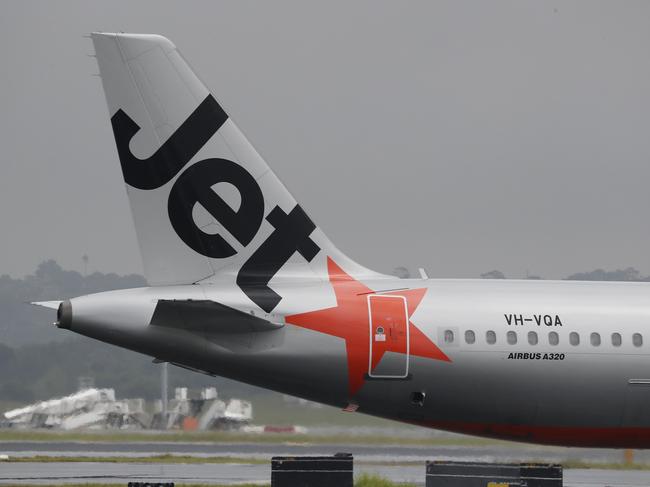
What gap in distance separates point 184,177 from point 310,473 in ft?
21.4

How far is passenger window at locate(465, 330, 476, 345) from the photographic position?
81.4 feet

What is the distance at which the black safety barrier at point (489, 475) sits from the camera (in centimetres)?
2562

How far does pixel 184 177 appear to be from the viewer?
979 inches

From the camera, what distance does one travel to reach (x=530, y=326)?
25.2 metres

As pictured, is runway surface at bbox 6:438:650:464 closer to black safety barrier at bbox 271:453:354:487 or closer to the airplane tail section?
black safety barrier at bbox 271:453:354:487

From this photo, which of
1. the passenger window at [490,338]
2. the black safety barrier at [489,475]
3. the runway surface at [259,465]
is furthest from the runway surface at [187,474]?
the passenger window at [490,338]

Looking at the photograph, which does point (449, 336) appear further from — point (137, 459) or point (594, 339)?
point (137, 459)

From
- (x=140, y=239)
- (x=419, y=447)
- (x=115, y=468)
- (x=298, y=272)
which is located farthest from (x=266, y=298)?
(x=419, y=447)

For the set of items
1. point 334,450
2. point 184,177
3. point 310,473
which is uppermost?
point 184,177

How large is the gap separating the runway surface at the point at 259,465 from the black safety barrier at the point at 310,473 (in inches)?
254

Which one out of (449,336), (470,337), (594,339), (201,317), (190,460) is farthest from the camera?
(190,460)

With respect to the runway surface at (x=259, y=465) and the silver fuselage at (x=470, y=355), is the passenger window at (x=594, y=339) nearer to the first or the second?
the silver fuselage at (x=470, y=355)

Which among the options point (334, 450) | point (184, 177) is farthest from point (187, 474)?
point (184, 177)

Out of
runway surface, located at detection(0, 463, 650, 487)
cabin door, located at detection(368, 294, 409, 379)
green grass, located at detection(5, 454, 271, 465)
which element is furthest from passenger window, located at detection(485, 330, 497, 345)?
green grass, located at detection(5, 454, 271, 465)
